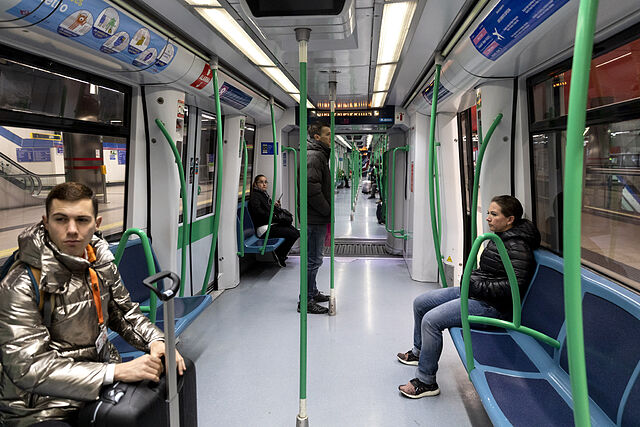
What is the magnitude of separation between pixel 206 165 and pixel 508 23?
3874 mm

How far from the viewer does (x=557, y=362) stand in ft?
7.47

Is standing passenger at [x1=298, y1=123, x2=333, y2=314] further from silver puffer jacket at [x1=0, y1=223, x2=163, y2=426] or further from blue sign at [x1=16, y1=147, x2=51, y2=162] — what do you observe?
silver puffer jacket at [x1=0, y1=223, x2=163, y2=426]

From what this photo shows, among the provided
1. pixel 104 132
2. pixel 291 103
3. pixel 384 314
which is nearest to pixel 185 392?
pixel 104 132

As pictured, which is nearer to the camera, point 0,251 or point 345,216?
point 0,251

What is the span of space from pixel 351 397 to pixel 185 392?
1.38 m

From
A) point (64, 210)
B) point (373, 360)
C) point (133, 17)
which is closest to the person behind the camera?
point (64, 210)

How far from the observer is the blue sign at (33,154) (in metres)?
2.43

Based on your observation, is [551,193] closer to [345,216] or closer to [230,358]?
[230,358]

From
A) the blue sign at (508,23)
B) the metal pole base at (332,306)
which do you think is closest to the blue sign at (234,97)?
the metal pole base at (332,306)

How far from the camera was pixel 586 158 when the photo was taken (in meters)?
2.60

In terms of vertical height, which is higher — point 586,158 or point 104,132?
point 104,132

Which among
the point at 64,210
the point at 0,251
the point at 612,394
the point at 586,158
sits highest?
the point at 586,158

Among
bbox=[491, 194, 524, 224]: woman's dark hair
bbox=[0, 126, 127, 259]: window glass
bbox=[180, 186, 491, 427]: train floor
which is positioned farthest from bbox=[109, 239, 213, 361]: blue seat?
bbox=[491, 194, 524, 224]: woman's dark hair

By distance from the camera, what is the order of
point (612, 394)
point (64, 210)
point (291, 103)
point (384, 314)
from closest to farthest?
1. point (64, 210)
2. point (612, 394)
3. point (384, 314)
4. point (291, 103)
